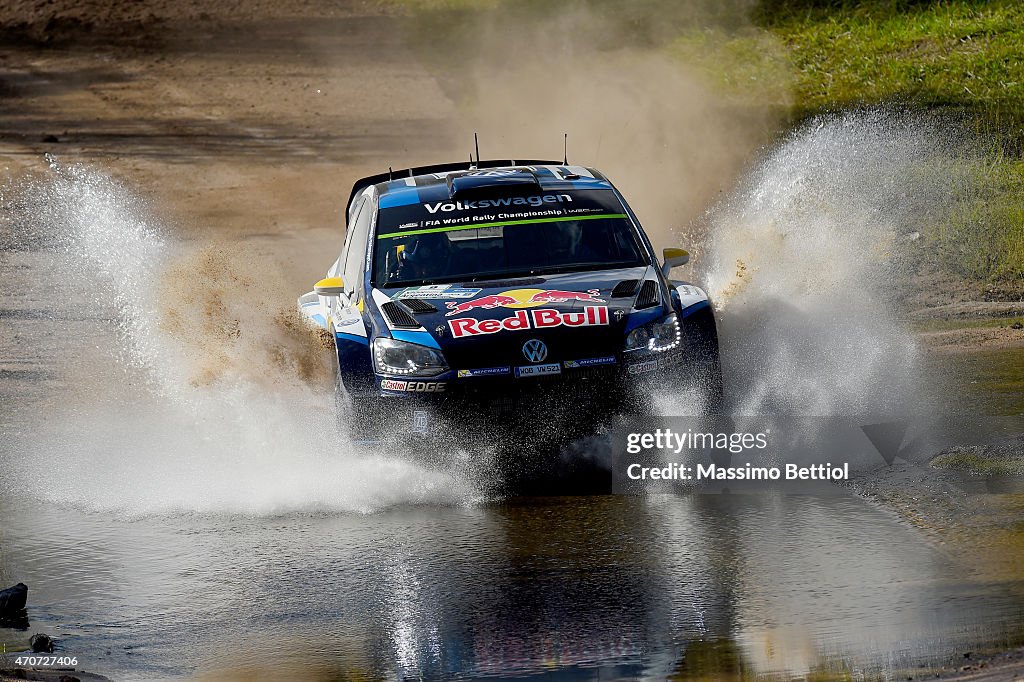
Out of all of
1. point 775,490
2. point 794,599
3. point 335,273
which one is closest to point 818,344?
point 775,490

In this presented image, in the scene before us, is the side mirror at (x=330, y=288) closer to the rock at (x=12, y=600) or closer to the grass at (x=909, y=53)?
the rock at (x=12, y=600)

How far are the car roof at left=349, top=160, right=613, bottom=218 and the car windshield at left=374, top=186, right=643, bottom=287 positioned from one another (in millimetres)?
253

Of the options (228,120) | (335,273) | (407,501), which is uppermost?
(228,120)

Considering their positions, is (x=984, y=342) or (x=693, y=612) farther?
(x=984, y=342)

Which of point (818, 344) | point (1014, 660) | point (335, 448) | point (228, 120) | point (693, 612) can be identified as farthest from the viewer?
point (228, 120)

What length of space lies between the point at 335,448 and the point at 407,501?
64cm

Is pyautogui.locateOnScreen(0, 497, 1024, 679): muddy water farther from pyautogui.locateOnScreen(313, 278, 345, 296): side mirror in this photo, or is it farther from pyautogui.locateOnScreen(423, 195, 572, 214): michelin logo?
pyautogui.locateOnScreen(423, 195, 572, 214): michelin logo

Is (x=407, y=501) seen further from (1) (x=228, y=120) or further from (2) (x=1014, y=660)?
(1) (x=228, y=120)

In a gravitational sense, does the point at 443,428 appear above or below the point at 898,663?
above

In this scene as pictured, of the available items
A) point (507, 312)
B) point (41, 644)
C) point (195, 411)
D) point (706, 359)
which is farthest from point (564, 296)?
point (41, 644)

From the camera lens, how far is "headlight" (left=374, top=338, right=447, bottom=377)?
7.99 meters

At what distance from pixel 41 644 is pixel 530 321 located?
121 inches

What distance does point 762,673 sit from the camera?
5.59 meters

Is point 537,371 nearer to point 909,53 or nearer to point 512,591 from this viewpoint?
point 512,591
